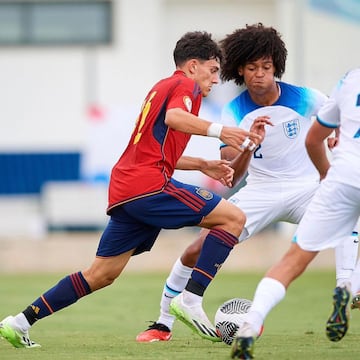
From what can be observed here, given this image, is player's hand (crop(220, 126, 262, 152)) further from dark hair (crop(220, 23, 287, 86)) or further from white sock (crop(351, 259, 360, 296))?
white sock (crop(351, 259, 360, 296))

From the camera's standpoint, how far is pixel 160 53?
92.8ft

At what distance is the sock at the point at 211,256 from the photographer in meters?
8.22

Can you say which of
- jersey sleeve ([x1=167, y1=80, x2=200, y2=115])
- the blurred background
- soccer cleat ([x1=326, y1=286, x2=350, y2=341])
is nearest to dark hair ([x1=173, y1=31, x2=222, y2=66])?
jersey sleeve ([x1=167, y1=80, x2=200, y2=115])

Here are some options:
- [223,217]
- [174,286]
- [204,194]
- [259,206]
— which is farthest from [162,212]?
[259,206]

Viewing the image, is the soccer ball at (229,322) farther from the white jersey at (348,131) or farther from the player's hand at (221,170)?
the white jersey at (348,131)

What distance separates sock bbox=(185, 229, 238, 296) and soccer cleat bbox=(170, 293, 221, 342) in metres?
0.13

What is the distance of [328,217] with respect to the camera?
274 inches

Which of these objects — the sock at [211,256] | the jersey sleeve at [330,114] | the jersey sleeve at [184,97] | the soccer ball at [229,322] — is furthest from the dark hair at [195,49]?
the soccer ball at [229,322]

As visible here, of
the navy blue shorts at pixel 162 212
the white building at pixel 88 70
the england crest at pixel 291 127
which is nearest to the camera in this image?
the navy blue shorts at pixel 162 212

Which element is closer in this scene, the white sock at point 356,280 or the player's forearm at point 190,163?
the player's forearm at point 190,163

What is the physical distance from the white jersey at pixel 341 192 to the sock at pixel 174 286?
2132 mm

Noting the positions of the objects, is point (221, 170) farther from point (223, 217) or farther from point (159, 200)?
point (159, 200)

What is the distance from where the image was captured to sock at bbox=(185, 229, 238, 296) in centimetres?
822

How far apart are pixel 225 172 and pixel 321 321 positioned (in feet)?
11.0
